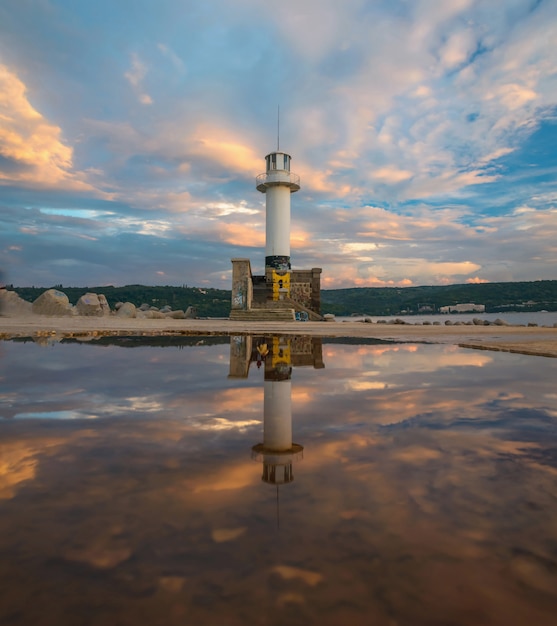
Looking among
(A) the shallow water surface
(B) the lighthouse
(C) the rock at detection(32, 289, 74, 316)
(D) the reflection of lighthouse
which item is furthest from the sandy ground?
(B) the lighthouse

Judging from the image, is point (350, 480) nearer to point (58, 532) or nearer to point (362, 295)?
point (58, 532)

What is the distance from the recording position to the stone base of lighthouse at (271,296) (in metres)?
26.8

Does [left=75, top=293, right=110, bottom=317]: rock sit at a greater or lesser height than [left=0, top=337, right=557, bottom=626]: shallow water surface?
greater

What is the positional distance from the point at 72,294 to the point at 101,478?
100545 mm

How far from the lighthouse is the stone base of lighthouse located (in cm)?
44

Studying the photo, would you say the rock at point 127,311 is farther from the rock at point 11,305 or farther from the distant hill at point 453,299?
the distant hill at point 453,299

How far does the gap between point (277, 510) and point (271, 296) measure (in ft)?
101

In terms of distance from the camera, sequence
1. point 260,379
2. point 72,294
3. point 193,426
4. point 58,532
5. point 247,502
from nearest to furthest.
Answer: point 58,532, point 247,502, point 193,426, point 260,379, point 72,294

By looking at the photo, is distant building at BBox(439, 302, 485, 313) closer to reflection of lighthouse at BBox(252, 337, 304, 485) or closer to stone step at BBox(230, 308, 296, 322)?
stone step at BBox(230, 308, 296, 322)

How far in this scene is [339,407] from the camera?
3705 millimetres

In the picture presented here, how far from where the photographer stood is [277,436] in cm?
282

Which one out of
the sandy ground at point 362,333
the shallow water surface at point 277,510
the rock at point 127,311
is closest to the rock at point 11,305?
the rock at point 127,311

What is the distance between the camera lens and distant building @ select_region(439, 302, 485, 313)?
97.2 meters

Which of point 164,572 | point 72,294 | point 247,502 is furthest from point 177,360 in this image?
point 72,294
